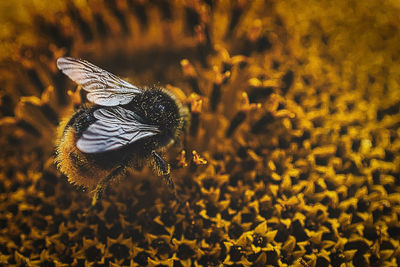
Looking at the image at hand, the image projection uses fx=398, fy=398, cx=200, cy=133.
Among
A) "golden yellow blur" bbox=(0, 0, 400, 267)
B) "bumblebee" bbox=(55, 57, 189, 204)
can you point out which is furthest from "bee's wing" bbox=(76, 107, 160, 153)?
"golden yellow blur" bbox=(0, 0, 400, 267)

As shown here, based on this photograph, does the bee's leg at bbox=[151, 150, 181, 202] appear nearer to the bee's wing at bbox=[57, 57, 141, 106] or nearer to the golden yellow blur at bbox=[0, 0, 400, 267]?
the golden yellow blur at bbox=[0, 0, 400, 267]

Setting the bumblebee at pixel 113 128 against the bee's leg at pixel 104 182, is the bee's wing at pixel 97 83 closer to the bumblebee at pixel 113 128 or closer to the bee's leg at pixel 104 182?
the bumblebee at pixel 113 128

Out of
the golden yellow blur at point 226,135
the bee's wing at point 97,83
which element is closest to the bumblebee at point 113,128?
the bee's wing at point 97,83

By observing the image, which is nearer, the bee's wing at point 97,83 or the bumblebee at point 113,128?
the bumblebee at point 113,128

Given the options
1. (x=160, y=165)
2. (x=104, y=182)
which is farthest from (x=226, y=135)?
(x=104, y=182)

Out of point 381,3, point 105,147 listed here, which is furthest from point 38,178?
point 381,3

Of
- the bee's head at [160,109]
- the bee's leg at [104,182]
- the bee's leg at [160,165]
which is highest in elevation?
the bee's head at [160,109]

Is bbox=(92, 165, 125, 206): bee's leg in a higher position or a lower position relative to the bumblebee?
lower
